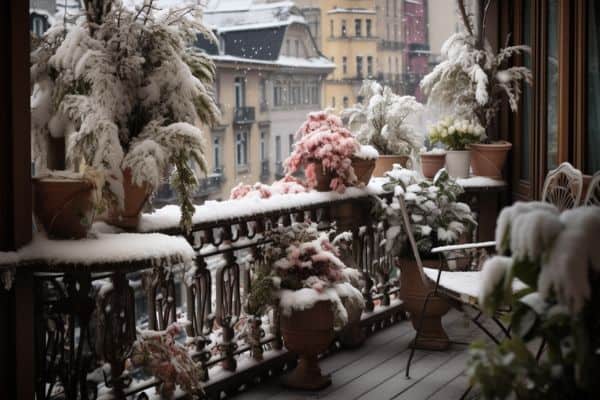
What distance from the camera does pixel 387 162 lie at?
→ 20.0ft

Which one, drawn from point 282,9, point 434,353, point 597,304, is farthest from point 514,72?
point 597,304

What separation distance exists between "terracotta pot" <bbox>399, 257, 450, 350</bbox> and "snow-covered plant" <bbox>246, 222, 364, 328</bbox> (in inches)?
29.7

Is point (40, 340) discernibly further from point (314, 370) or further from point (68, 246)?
point (314, 370)

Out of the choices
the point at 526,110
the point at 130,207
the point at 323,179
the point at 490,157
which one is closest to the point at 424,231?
the point at 323,179

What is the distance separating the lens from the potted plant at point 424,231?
5.38m

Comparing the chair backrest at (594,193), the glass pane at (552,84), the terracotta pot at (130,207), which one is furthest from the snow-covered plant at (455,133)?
the terracotta pot at (130,207)

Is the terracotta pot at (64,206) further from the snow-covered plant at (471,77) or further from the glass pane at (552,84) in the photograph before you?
the snow-covered plant at (471,77)

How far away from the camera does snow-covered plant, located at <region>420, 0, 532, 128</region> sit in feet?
20.9

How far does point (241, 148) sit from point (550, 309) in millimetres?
3078

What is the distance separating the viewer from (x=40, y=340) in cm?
363

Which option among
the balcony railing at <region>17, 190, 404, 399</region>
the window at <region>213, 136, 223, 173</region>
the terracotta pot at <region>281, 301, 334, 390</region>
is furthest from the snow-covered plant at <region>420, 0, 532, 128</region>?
the terracotta pot at <region>281, 301, 334, 390</region>

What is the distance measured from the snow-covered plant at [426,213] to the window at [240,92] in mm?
988

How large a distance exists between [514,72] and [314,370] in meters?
2.71

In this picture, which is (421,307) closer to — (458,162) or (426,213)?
(426,213)
